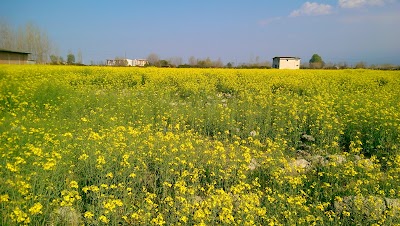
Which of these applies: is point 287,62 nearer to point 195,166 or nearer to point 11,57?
point 11,57

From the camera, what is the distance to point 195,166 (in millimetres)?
6363

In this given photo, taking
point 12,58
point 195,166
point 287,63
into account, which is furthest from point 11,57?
point 195,166

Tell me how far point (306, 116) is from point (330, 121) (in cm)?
87

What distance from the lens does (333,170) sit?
6.36 meters

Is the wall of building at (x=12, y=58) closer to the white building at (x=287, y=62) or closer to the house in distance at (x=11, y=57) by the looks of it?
the house in distance at (x=11, y=57)

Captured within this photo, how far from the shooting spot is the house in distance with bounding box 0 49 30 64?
132ft

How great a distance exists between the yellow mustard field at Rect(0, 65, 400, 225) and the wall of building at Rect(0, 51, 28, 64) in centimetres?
3267

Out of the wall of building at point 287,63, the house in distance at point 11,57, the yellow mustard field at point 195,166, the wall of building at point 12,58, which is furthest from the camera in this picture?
the wall of building at point 287,63

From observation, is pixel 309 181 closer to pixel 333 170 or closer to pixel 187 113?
pixel 333 170

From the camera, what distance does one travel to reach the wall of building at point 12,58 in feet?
132

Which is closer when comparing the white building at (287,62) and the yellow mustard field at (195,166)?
the yellow mustard field at (195,166)

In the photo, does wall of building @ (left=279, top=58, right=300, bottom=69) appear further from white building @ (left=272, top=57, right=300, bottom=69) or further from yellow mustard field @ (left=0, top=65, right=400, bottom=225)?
yellow mustard field @ (left=0, top=65, right=400, bottom=225)

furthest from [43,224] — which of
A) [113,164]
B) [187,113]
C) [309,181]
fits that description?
[187,113]

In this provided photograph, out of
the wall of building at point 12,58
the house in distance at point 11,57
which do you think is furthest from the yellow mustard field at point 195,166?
the wall of building at point 12,58
